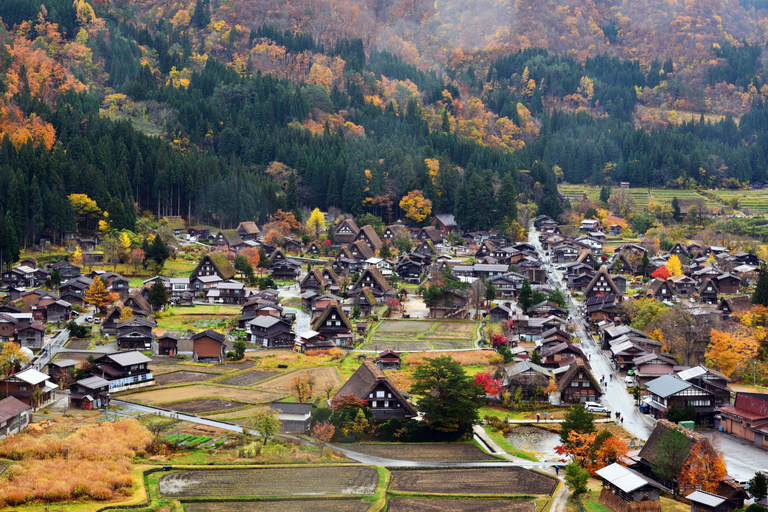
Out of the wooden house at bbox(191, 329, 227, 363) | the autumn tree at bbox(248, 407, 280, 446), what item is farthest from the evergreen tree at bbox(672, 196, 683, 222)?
the autumn tree at bbox(248, 407, 280, 446)

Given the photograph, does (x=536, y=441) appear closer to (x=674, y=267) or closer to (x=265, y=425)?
(x=265, y=425)

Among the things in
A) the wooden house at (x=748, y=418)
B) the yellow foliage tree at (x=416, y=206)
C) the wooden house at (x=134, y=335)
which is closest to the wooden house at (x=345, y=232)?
the yellow foliage tree at (x=416, y=206)

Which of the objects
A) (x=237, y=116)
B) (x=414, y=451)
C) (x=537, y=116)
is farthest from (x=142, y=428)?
(x=537, y=116)

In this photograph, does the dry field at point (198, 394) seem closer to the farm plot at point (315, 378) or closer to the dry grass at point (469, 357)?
the farm plot at point (315, 378)

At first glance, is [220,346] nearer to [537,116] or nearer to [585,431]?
[585,431]

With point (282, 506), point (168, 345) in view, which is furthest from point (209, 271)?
point (282, 506)

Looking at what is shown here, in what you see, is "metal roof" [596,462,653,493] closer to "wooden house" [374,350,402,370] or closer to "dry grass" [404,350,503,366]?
"dry grass" [404,350,503,366]

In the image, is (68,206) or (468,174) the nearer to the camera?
(68,206)
